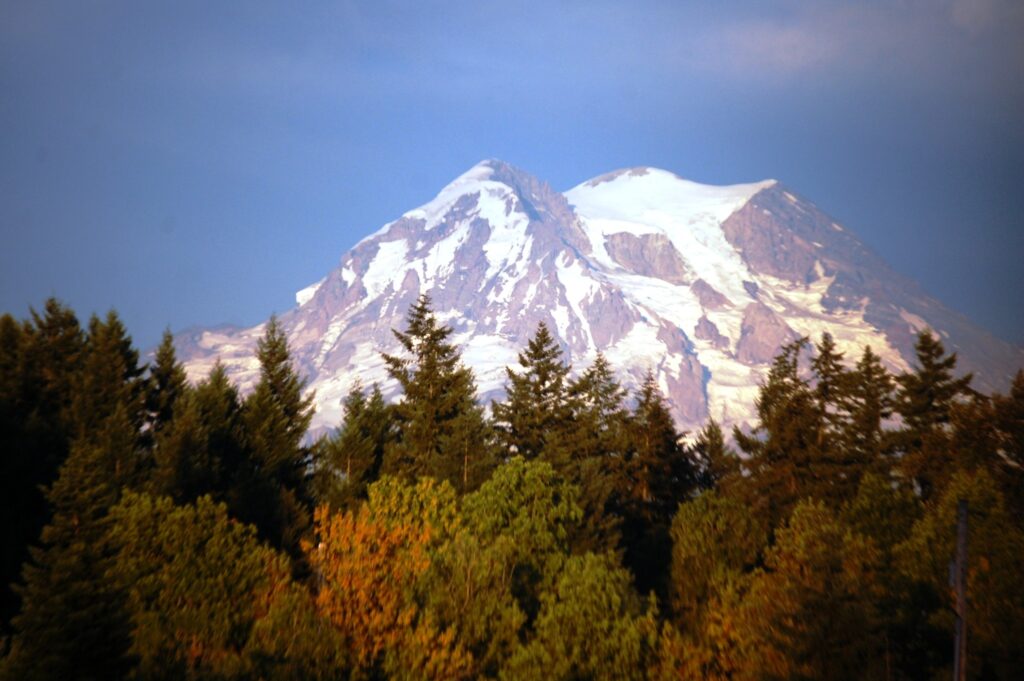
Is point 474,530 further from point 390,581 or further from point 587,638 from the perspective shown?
point 587,638

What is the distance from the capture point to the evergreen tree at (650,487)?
2621 inches

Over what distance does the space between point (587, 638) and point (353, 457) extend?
118 feet

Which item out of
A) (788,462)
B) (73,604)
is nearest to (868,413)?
(788,462)

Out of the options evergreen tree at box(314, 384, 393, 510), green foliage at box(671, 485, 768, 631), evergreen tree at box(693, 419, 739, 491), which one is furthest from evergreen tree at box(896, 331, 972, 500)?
evergreen tree at box(314, 384, 393, 510)

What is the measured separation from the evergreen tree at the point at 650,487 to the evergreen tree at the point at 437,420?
11.8 meters

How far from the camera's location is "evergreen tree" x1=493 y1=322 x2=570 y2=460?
72812mm

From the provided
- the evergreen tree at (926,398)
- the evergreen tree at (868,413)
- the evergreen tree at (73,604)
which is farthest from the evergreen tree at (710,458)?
the evergreen tree at (73,604)

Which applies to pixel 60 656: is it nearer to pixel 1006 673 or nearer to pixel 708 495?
pixel 1006 673

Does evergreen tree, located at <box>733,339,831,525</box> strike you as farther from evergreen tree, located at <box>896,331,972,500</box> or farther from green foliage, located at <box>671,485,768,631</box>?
evergreen tree, located at <box>896,331,972,500</box>

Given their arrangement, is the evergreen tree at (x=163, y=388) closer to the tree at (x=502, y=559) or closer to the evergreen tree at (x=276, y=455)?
the evergreen tree at (x=276, y=455)

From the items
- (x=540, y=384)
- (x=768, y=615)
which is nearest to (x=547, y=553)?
(x=768, y=615)

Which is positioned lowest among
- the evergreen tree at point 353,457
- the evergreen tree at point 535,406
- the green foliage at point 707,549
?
the green foliage at point 707,549

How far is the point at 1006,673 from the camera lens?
3372 cm

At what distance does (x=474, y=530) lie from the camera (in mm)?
48375
